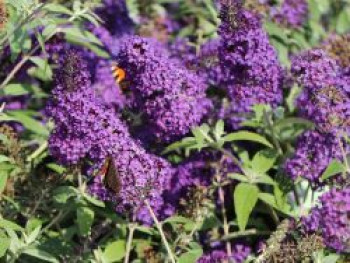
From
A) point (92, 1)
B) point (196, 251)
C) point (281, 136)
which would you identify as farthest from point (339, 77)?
point (92, 1)

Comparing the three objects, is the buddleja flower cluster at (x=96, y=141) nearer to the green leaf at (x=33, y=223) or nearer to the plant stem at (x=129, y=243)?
the plant stem at (x=129, y=243)

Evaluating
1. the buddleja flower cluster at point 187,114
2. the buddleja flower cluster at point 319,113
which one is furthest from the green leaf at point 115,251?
the buddleja flower cluster at point 319,113

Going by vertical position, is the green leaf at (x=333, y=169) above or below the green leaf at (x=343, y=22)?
below

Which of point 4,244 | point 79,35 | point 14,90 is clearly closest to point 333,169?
point 4,244

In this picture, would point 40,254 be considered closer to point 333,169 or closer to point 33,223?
point 33,223

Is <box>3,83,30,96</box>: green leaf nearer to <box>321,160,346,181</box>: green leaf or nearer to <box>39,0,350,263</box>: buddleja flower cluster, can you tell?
<box>39,0,350,263</box>: buddleja flower cluster

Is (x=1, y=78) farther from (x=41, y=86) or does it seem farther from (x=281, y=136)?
(x=281, y=136)
